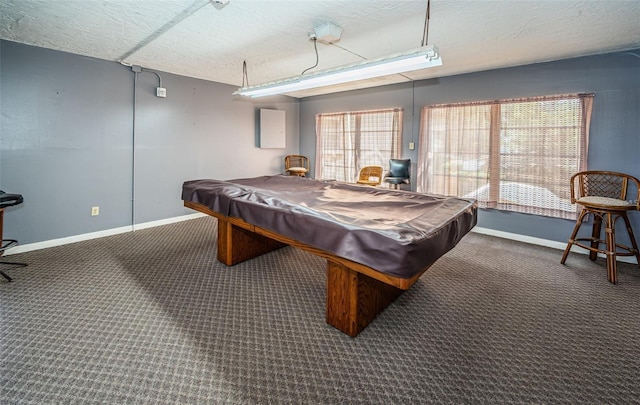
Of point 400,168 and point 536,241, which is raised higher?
point 400,168

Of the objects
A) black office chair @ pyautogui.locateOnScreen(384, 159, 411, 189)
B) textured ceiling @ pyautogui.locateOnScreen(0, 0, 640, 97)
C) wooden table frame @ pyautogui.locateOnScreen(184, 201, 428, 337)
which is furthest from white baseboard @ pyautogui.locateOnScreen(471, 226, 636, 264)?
wooden table frame @ pyautogui.locateOnScreen(184, 201, 428, 337)

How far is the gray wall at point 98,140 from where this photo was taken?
3.29 metres

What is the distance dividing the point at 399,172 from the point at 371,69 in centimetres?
262

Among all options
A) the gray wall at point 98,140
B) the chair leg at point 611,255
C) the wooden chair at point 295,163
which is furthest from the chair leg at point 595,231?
the gray wall at point 98,140

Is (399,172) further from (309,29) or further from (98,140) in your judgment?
(98,140)

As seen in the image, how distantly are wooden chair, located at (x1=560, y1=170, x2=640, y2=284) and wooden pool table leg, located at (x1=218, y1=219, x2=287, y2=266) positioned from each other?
3358 mm

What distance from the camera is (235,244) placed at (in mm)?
3037

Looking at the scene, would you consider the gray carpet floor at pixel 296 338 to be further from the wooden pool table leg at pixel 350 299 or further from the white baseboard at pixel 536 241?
the white baseboard at pixel 536 241

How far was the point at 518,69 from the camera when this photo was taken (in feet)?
12.6

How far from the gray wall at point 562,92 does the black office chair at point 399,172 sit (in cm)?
31

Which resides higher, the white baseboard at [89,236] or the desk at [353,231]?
the desk at [353,231]

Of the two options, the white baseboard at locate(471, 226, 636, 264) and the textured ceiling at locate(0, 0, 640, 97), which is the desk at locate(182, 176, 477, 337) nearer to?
the textured ceiling at locate(0, 0, 640, 97)

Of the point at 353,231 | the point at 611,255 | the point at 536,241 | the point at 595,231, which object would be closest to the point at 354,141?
the point at 536,241

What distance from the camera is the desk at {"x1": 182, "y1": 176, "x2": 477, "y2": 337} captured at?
4.89ft
